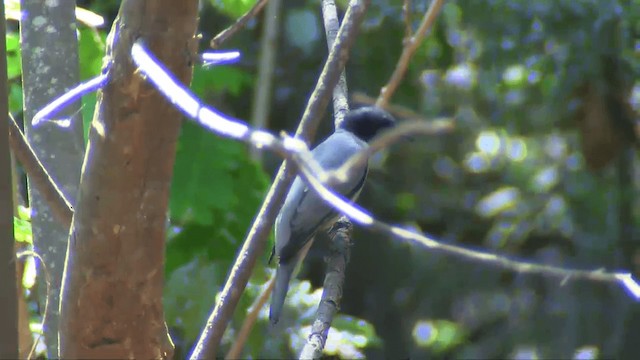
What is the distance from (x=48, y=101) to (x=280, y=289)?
1.13m

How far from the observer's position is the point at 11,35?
100 inches

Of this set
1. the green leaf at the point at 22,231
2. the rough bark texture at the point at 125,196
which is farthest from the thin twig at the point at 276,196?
the green leaf at the point at 22,231

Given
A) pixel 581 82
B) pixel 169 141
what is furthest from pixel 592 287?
pixel 169 141

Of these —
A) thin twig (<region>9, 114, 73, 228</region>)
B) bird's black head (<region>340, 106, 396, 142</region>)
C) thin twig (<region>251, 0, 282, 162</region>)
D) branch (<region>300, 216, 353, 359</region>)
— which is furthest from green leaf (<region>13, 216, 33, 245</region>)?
thin twig (<region>251, 0, 282, 162</region>)

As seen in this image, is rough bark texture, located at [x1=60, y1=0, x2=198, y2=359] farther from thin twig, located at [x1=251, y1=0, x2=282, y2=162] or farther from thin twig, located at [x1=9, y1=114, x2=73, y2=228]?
thin twig, located at [x1=251, y1=0, x2=282, y2=162]

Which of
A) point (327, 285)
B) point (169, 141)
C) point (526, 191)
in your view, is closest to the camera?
point (169, 141)

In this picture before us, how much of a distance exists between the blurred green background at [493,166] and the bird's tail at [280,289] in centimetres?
124

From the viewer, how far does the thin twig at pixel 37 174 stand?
155 cm

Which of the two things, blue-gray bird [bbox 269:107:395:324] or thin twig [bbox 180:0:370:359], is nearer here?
thin twig [bbox 180:0:370:359]

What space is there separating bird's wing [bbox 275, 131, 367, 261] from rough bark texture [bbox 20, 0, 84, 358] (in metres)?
1.11

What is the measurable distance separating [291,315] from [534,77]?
2164 mm

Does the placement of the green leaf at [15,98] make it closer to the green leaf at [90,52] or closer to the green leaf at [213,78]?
the green leaf at [90,52]

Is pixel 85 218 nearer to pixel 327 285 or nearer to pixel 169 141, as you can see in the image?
pixel 169 141

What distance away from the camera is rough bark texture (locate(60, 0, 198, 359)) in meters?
1.21
